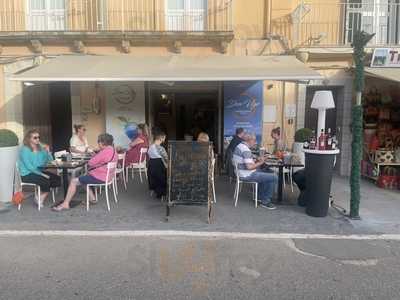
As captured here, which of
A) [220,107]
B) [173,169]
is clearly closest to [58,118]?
[220,107]

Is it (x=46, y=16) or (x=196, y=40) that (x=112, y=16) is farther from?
(x=196, y=40)

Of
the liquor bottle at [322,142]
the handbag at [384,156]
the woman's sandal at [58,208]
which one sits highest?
the liquor bottle at [322,142]

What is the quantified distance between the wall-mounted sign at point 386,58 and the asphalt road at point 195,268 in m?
5.46

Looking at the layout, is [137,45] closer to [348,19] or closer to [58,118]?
[58,118]

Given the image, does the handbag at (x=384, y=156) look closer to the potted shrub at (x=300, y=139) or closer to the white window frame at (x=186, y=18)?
the potted shrub at (x=300, y=139)

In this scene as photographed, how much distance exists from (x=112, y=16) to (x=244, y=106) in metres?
4.14

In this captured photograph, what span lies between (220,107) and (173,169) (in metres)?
4.72

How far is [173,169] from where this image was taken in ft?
19.3

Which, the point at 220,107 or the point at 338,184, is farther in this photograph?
the point at 220,107

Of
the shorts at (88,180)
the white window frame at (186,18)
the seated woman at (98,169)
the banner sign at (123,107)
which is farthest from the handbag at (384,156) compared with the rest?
the shorts at (88,180)

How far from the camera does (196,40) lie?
9.41 metres

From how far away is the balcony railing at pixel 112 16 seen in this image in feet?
31.5

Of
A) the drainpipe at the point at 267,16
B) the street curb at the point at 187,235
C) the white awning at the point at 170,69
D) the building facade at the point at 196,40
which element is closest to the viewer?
the street curb at the point at 187,235

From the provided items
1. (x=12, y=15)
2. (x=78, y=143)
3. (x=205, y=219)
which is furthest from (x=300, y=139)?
(x=12, y=15)
